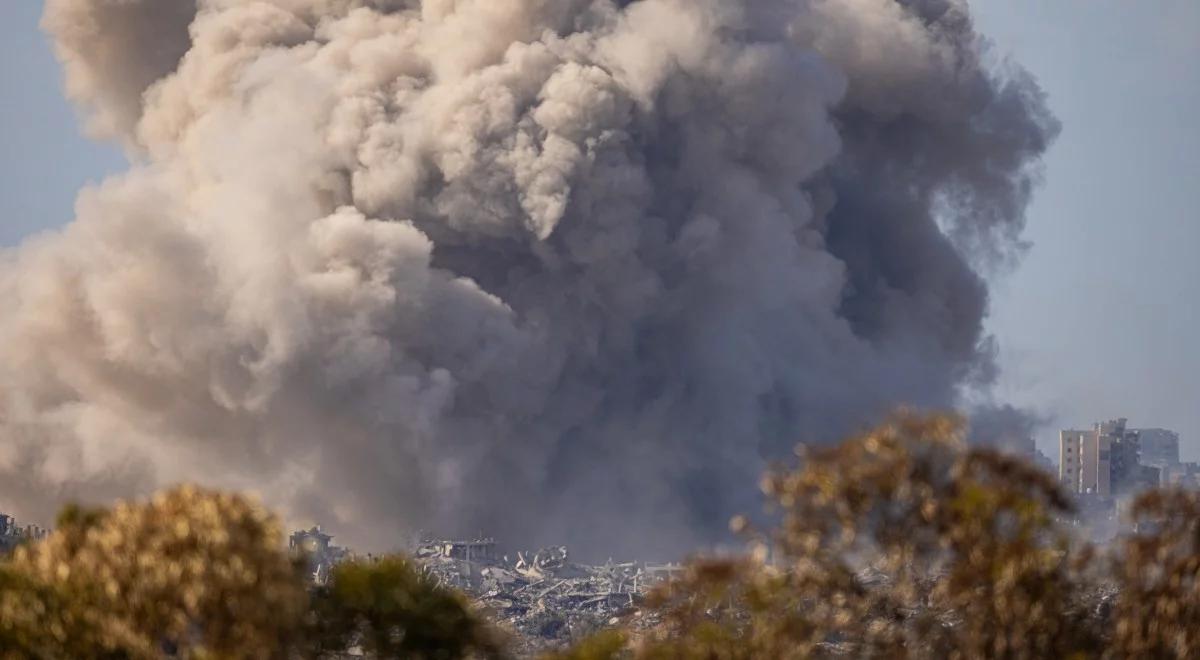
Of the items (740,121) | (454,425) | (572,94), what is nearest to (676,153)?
(740,121)

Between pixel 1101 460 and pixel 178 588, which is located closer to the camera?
pixel 178 588

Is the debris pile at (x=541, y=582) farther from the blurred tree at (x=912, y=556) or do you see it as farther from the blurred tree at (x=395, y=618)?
the blurred tree at (x=912, y=556)

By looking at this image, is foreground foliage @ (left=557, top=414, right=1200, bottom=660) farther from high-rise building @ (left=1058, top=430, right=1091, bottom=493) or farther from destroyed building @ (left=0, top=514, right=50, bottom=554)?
high-rise building @ (left=1058, top=430, right=1091, bottom=493)

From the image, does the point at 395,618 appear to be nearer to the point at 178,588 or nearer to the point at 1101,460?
the point at 178,588

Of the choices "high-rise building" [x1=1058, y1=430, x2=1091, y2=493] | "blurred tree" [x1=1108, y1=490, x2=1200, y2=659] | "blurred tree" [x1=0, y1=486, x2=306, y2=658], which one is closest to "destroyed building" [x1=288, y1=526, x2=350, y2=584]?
"blurred tree" [x1=1108, y1=490, x2=1200, y2=659]

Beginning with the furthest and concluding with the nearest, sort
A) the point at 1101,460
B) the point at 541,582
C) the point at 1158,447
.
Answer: the point at 1158,447
the point at 1101,460
the point at 541,582

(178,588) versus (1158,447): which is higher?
(1158,447)

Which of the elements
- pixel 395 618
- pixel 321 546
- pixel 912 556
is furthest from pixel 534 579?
pixel 912 556
